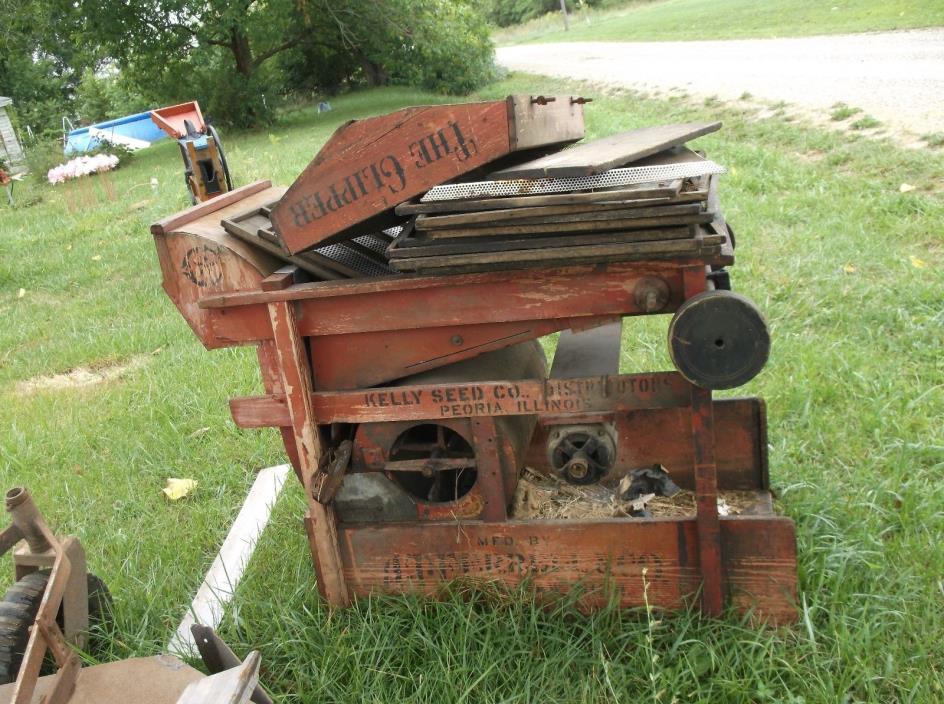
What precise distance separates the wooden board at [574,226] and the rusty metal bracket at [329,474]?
0.81 m

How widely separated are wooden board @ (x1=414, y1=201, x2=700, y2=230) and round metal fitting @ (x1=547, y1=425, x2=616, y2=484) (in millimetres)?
802

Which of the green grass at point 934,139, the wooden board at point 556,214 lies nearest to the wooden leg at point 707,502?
the wooden board at point 556,214

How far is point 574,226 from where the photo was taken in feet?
6.97

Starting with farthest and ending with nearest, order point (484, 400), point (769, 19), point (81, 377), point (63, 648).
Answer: point (769, 19)
point (81, 377)
point (484, 400)
point (63, 648)

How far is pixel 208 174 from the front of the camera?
8.22 meters

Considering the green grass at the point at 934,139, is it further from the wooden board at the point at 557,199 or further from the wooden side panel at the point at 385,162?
the wooden side panel at the point at 385,162

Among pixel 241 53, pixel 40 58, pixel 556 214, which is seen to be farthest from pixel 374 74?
pixel 556 214

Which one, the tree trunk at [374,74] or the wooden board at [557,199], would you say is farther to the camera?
the tree trunk at [374,74]

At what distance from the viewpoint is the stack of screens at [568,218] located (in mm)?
2078

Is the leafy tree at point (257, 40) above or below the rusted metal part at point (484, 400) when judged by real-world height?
above

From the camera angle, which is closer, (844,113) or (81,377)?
(81,377)

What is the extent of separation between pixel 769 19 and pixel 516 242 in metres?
21.2

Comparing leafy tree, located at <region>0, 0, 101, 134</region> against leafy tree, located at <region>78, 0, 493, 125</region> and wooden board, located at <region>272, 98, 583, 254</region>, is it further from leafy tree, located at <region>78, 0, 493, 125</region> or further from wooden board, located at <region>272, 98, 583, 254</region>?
wooden board, located at <region>272, 98, 583, 254</region>

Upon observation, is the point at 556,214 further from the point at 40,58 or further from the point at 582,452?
the point at 40,58
